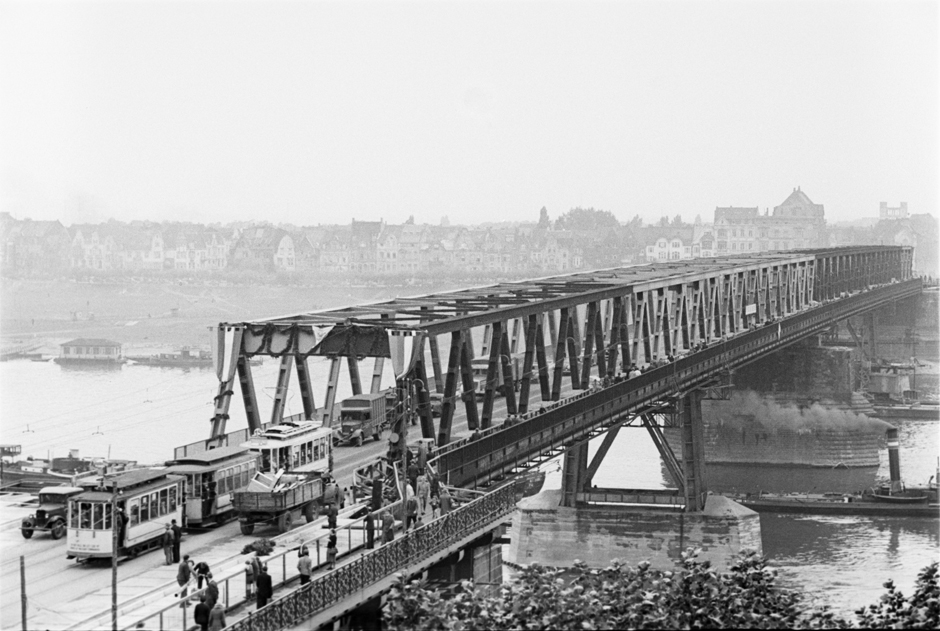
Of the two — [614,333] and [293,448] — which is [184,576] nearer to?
[293,448]

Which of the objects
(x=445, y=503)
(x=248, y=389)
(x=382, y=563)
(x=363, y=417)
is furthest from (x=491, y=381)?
(x=382, y=563)

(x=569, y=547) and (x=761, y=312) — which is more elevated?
(x=761, y=312)

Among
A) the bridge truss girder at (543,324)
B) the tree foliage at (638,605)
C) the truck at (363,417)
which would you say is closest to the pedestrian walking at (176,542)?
the tree foliage at (638,605)

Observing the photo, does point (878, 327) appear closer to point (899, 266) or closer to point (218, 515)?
point (899, 266)

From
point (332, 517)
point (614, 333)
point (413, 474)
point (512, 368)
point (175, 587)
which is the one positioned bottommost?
point (175, 587)

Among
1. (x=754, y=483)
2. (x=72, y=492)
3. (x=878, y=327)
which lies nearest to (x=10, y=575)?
(x=72, y=492)

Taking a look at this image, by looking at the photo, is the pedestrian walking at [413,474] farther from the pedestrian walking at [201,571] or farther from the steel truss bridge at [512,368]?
the pedestrian walking at [201,571]
